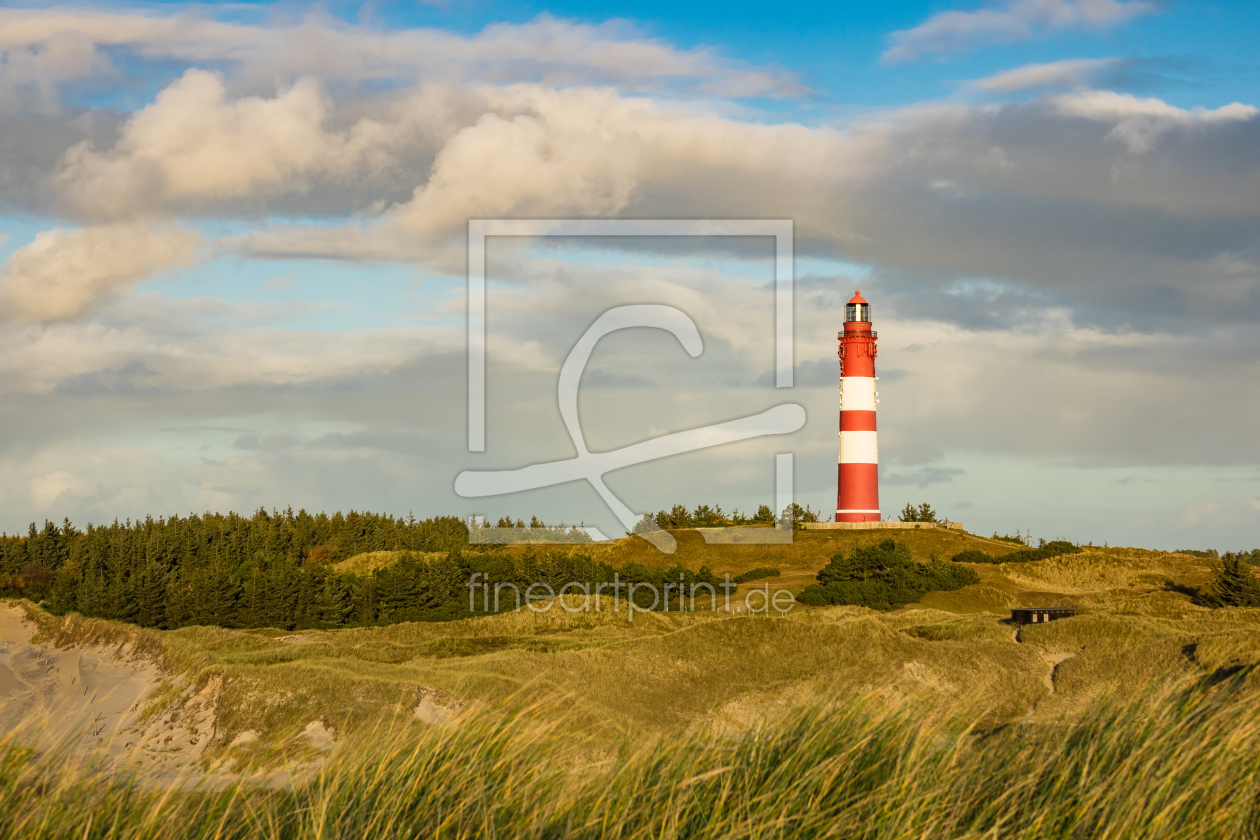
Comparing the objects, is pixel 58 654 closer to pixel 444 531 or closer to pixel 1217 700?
pixel 444 531

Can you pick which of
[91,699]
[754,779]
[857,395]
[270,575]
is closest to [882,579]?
[857,395]

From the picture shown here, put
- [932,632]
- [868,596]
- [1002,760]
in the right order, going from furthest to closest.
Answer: [868,596] < [932,632] < [1002,760]

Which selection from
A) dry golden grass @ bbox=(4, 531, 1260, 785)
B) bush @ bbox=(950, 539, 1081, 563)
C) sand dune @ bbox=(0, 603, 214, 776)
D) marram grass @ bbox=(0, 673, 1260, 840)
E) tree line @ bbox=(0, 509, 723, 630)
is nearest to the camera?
marram grass @ bbox=(0, 673, 1260, 840)

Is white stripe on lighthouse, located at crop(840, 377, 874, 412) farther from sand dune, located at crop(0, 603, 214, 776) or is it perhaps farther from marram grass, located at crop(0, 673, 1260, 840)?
marram grass, located at crop(0, 673, 1260, 840)

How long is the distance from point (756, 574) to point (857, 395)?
1062 centimetres

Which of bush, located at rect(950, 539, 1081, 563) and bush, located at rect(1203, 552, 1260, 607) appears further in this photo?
bush, located at rect(950, 539, 1081, 563)

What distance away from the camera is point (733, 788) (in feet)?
21.1

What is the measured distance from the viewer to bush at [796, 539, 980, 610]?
43031 mm

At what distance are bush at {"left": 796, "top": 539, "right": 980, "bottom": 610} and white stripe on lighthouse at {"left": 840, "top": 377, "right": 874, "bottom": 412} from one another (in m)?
9.97

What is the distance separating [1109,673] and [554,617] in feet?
69.1

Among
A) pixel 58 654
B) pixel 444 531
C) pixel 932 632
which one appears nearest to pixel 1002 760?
pixel 932 632

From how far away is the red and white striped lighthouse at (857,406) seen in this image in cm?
5416

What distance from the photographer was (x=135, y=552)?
2564 inches

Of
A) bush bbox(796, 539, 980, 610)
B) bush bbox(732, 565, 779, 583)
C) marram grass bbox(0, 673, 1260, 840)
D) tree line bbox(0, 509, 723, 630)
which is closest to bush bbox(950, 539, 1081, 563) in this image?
bush bbox(796, 539, 980, 610)
